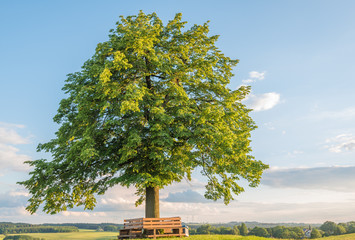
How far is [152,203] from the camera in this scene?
23.0m

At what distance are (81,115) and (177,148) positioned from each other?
8.01m

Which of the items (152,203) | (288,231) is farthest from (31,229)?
(152,203)

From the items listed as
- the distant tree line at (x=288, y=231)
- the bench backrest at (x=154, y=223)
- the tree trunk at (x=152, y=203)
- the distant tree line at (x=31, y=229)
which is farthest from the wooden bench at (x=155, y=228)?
the distant tree line at (x=31, y=229)

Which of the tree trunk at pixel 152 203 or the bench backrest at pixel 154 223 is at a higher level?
the tree trunk at pixel 152 203

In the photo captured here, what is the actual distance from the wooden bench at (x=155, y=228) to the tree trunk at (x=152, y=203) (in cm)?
148

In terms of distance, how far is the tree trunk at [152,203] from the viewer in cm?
2272

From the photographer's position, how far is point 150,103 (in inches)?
857

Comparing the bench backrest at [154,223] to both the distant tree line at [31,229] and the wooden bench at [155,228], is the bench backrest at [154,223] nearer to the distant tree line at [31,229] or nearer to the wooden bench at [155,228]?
the wooden bench at [155,228]

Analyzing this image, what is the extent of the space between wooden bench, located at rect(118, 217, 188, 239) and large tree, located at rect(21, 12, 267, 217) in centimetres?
177

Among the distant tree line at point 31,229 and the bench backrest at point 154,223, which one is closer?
the bench backrest at point 154,223

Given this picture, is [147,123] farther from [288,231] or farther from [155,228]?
[288,231]

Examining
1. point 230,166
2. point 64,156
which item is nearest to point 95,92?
point 64,156

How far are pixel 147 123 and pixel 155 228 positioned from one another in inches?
322

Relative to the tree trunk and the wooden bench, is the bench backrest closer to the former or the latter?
the wooden bench
